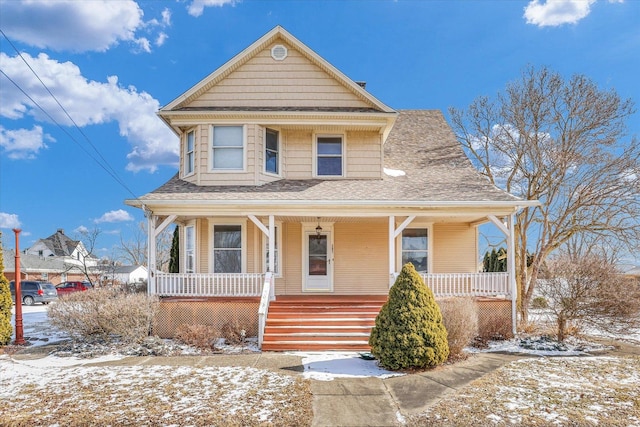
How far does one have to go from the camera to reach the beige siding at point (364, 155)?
42.2ft

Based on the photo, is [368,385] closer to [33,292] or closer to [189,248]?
[189,248]

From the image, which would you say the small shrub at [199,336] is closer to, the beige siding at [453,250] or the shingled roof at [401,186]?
the shingled roof at [401,186]

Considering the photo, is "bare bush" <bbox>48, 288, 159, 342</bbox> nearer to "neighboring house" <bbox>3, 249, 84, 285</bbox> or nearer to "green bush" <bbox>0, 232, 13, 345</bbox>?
"green bush" <bbox>0, 232, 13, 345</bbox>

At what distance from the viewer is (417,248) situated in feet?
44.0

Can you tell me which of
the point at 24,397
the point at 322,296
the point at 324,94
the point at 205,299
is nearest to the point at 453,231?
the point at 322,296

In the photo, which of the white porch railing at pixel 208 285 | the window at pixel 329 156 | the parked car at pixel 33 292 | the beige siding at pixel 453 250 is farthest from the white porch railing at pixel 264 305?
the parked car at pixel 33 292

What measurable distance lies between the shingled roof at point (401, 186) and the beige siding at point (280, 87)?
101 inches

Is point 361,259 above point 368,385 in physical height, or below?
above

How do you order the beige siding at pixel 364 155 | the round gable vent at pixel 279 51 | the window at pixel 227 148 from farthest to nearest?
the beige siding at pixel 364 155
the round gable vent at pixel 279 51
the window at pixel 227 148

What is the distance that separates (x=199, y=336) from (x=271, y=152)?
599 centimetres

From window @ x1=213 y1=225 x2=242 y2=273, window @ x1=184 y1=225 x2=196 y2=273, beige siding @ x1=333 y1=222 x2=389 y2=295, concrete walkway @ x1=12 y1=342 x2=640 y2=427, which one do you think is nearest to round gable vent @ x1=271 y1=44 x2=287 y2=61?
window @ x1=213 y1=225 x2=242 y2=273

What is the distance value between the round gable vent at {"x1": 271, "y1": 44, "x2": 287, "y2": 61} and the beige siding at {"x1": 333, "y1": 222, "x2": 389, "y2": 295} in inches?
223

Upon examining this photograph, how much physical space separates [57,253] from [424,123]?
5531cm

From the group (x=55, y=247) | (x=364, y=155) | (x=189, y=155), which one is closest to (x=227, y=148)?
(x=189, y=155)
